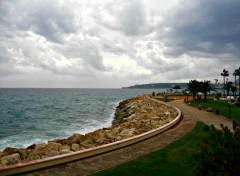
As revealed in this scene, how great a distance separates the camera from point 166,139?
43.3ft

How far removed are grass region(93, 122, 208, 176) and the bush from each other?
1389mm

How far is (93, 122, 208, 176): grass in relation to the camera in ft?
26.6

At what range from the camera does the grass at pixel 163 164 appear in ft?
26.6

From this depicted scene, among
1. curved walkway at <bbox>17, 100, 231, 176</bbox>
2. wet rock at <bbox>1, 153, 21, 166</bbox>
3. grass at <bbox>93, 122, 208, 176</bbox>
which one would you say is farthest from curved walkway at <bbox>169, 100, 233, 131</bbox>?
wet rock at <bbox>1, 153, 21, 166</bbox>

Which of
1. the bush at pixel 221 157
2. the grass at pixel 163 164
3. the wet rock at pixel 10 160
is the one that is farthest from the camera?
the wet rock at pixel 10 160

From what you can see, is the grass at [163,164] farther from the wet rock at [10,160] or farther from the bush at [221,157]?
the wet rock at [10,160]

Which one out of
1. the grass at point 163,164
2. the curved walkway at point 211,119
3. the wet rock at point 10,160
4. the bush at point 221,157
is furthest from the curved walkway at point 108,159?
the curved walkway at point 211,119

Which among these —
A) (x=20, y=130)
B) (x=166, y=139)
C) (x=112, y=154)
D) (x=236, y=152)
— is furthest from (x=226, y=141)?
(x=20, y=130)

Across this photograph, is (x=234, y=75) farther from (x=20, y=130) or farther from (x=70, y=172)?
(x=70, y=172)

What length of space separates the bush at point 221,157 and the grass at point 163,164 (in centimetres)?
139

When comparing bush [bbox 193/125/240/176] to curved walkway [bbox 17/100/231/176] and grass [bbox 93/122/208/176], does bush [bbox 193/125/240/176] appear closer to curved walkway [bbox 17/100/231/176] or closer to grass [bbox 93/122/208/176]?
grass [bbox 93/122/208/176]

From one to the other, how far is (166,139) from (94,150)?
189 inches

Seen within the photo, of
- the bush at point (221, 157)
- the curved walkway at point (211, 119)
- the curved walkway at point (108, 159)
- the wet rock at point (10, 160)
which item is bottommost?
the wet rock at point (10, 160)

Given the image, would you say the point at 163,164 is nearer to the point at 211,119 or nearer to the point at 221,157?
the point at 221,157
